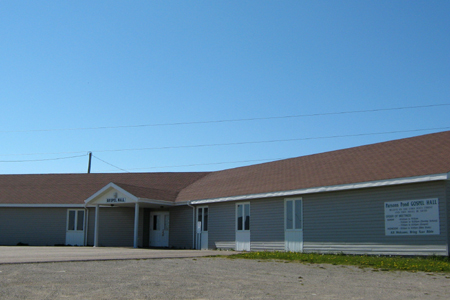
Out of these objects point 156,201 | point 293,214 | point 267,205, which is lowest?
point 293,214

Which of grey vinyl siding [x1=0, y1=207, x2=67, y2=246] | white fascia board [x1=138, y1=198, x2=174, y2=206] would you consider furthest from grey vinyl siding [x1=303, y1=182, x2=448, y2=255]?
grey vinyl siding [x1=0, y1=207, x2=67, y2=246]

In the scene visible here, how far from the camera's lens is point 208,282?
10.2 meters

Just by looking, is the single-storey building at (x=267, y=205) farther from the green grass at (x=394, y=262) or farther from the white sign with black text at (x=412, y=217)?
the green grass at (x=394, y=262)

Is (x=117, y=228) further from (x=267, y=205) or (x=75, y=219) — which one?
(x=267, y=205)

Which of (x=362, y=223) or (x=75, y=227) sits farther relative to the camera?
(x=75, y=227)

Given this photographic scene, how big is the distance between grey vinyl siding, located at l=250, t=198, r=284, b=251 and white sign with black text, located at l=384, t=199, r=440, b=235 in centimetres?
521

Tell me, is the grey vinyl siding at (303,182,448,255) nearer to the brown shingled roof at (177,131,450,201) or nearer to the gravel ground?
the brown shingled roof at (177,131,450,201)

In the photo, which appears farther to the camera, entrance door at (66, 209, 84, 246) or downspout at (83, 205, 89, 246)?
entrance door at (66, 209, 84, 246)

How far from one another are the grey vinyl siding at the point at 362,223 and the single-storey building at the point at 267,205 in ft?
0.11

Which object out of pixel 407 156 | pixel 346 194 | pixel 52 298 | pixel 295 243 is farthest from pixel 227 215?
pixel 52 298

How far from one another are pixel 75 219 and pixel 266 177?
1216 centimetres

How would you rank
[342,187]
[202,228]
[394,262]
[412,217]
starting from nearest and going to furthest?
[394,262] < [412,217] < [342,187] < [202,228]

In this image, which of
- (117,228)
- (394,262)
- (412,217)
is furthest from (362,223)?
(117,228)

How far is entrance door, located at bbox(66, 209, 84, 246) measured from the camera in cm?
3011
